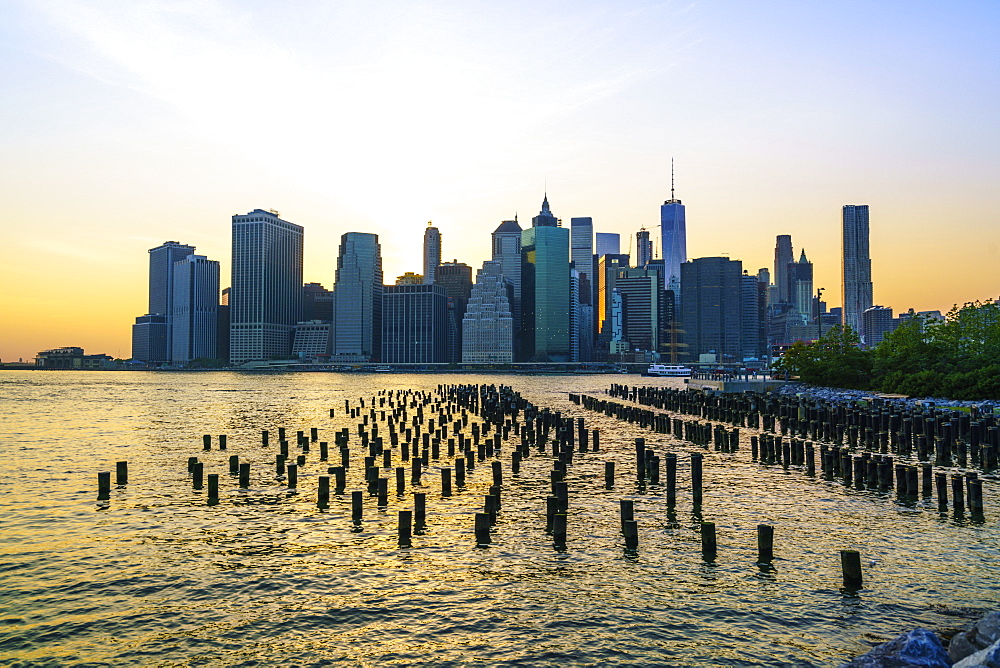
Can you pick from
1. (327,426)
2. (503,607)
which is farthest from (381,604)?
(327,426)

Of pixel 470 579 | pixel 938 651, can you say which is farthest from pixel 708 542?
pixel 938 651

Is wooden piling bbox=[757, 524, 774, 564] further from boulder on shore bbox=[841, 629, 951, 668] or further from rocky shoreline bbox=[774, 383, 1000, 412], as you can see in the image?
rocky shoreline bbox=[774, 383, 1000, 412]

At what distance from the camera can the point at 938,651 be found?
1073 centimetres

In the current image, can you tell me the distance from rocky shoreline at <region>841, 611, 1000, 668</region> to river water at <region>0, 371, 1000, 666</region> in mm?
1915

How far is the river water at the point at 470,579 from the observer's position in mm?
13672

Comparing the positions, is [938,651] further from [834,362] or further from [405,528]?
[834,362]

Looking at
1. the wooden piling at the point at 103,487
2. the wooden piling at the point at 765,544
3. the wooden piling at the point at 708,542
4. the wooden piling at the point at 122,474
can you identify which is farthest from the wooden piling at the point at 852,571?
the wooden piling at the point at 122,474

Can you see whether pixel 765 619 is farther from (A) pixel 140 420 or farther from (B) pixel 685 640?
(A) pixel 140 420

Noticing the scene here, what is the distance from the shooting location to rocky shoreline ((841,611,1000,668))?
10022mm

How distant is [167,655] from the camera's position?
43.8 feet

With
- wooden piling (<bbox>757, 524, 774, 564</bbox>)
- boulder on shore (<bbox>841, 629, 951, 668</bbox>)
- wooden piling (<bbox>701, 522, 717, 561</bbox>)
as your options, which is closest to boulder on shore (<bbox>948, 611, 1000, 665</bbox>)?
boulder on shore (<bbox>841, 629, 951, 668</bbox>)

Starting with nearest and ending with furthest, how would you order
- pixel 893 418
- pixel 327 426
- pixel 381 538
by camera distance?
pixel 381 538
pixel 893 418
pixel 327 426

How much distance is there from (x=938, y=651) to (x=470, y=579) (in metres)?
10.2

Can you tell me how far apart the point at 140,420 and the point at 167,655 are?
5858 centimetres
